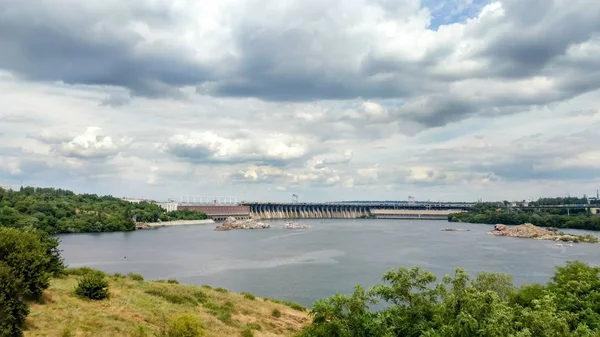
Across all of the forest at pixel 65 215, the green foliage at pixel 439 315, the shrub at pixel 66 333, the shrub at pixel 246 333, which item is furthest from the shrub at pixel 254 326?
the forest at pixel 65 215

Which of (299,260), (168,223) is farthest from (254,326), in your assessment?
(168,223)

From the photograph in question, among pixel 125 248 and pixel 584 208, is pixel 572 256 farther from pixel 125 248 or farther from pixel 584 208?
pixel 584 208

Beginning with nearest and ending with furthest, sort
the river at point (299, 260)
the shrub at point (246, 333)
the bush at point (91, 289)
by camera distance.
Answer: the bush at point (91, 289)
the shrub at point (246, 333)
the river at point (299, 260)

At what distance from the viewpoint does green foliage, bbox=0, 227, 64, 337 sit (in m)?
17.5

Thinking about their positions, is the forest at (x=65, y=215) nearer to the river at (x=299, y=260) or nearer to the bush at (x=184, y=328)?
the river at (x=299, y=260)

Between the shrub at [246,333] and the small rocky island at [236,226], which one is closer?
the shrub at [246,333]

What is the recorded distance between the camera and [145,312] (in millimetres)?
26266

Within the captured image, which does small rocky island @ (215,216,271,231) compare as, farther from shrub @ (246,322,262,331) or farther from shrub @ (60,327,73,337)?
shrub @ (60,327,73,337)

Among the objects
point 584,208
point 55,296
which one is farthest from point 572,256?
point 584,208

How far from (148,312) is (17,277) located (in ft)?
27.0

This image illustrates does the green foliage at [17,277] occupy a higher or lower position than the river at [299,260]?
higher

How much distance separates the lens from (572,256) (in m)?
80.8

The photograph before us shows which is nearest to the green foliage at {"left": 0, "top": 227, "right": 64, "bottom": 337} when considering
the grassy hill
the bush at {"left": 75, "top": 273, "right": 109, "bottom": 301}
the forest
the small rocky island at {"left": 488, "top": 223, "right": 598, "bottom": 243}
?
the grassy hill

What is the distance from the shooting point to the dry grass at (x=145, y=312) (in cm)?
2078
